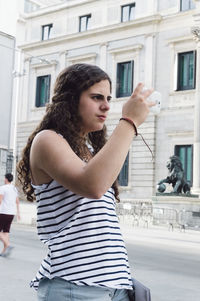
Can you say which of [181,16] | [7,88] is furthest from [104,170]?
[181,16]

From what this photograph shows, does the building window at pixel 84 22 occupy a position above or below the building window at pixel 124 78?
above

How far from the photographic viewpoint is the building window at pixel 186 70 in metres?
31.6

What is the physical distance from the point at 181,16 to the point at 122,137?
3164 centimetres

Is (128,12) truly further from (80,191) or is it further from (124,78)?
(80,191)

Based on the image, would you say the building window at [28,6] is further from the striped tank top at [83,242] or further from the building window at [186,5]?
the striped tank top at [83,242]

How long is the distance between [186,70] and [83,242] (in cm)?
3076

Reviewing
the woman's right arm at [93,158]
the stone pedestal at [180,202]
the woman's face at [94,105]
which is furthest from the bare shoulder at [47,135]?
the stone pedestal at [180,202]

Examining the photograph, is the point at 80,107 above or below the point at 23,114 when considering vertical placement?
below

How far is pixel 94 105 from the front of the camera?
2205 millimetres

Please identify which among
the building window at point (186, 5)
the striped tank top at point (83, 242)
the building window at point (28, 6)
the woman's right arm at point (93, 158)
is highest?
the building window at point (28, 6)

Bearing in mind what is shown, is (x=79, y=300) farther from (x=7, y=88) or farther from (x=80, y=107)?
(x=7, y=88)

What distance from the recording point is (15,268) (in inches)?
366

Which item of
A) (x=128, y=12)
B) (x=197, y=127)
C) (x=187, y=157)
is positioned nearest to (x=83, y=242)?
(x=197, y=127)

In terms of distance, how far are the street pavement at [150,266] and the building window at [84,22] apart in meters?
23.3
